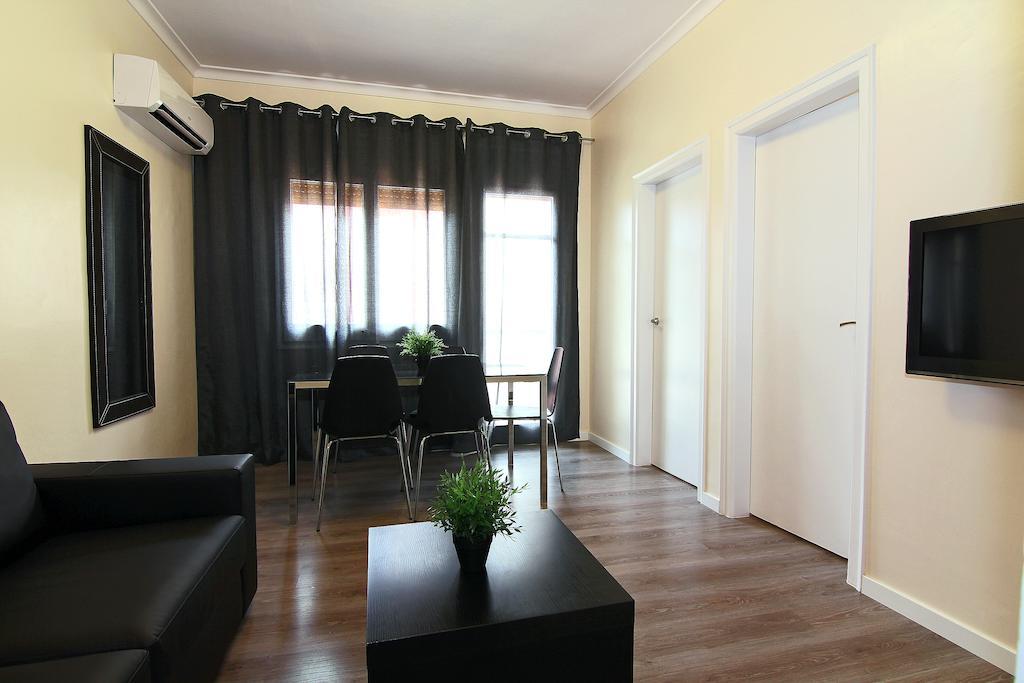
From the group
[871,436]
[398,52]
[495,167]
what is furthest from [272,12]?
[871,436]

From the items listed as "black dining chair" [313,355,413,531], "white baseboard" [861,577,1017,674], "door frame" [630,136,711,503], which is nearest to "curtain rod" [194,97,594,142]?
"door frame" [630,136,711,503]

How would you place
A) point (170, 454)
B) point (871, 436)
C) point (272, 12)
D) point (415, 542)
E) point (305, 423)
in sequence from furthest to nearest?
point (305, 423)
point (170, 454)
point (272, 12)
point (871, 436)
point (415, 542)

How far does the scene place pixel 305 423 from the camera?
13.8ft

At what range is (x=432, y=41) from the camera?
3.55 metres

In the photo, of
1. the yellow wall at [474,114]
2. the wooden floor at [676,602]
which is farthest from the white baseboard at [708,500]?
the yellow wall at [474,114]

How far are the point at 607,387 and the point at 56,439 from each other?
3.52m

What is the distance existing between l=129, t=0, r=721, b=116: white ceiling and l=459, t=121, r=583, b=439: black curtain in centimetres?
40

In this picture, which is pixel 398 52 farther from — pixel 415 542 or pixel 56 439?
pixel 415 542

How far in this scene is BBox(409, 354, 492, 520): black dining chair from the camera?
2.98m

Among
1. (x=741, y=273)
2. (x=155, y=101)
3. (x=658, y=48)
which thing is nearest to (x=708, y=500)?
(x=741, y=273)

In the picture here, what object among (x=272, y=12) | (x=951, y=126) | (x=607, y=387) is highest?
(x=272, y=12)

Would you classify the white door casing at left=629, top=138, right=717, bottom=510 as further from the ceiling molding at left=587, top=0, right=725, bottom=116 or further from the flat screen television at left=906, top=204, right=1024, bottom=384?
the flat screen television at left=906, top=204, right=1024, bottom=384

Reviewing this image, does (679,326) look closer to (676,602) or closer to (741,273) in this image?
(741,273)

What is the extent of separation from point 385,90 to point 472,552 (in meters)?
3.92
